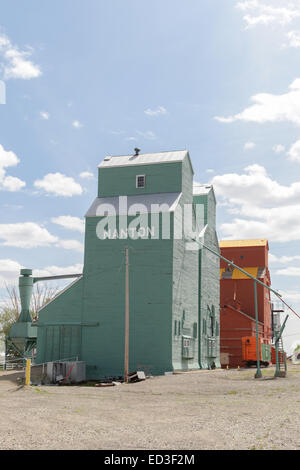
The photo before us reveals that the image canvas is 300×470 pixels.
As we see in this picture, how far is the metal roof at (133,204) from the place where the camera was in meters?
37.2

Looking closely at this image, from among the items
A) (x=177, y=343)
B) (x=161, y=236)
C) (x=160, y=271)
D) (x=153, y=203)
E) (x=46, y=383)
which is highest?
(x=153, y=203)

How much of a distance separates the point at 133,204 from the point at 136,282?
6.14 meters

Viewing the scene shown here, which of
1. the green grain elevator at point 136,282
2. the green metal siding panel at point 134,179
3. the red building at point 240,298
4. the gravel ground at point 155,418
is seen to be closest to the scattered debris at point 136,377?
the green grain elevator at point 136,282

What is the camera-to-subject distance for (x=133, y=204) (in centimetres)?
3806

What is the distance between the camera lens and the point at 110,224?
37.7 metres

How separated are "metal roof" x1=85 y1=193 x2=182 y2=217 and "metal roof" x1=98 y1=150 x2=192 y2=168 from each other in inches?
109

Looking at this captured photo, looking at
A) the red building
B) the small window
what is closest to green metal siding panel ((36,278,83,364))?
the small window

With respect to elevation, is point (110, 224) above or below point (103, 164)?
below

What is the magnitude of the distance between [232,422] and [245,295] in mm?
46643

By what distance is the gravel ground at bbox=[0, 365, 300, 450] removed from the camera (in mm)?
11125

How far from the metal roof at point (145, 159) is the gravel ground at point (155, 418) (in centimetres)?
1922

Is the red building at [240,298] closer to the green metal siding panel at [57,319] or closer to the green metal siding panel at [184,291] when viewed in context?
the green metal siding panel at [184,291]

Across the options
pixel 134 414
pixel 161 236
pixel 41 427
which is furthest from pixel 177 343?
pixel 41 427
